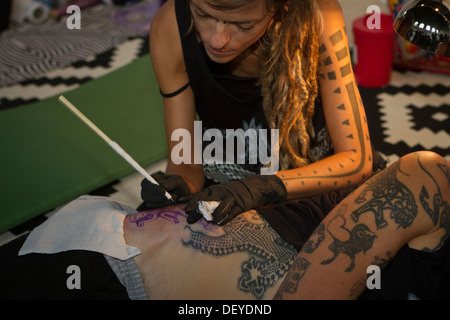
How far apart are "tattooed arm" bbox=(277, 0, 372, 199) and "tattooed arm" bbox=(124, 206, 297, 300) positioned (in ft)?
0.92

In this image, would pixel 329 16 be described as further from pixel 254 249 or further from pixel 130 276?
pixel 130 276

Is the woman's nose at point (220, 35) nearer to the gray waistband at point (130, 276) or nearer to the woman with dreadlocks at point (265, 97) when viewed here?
the woman with dreadlocks at point (265, 97)

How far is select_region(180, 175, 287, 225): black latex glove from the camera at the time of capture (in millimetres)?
1286

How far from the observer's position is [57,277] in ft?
3.91

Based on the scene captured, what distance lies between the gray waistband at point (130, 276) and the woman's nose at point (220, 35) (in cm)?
56

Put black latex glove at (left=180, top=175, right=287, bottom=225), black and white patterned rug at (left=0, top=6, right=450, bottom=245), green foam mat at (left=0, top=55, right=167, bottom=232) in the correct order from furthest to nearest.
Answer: black and white patterned rug at (left=0, top=6, right=450, bottom=245), green foam mat at (left=0, top=55, right=167, bottom=232), black latex glove at (left=180, top=175, right=287, bottom=225)

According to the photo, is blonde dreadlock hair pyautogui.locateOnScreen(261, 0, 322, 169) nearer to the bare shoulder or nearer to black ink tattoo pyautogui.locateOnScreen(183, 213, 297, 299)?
the bare shoulder

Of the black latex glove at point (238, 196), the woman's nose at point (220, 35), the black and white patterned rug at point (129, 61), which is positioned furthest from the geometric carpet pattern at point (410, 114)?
the woman's nose at point (220, 35)

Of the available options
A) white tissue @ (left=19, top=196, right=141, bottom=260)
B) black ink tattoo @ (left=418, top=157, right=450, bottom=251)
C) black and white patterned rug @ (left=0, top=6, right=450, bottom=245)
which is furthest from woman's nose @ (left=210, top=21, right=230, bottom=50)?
black and white patterned rug @ (left=0, top=6, right=450, bottom=245)

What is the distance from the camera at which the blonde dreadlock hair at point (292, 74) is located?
145 centimetres

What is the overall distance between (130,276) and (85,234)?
0.48 feet

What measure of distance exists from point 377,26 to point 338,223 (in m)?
1.67

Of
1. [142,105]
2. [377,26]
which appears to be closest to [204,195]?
[142,105]
